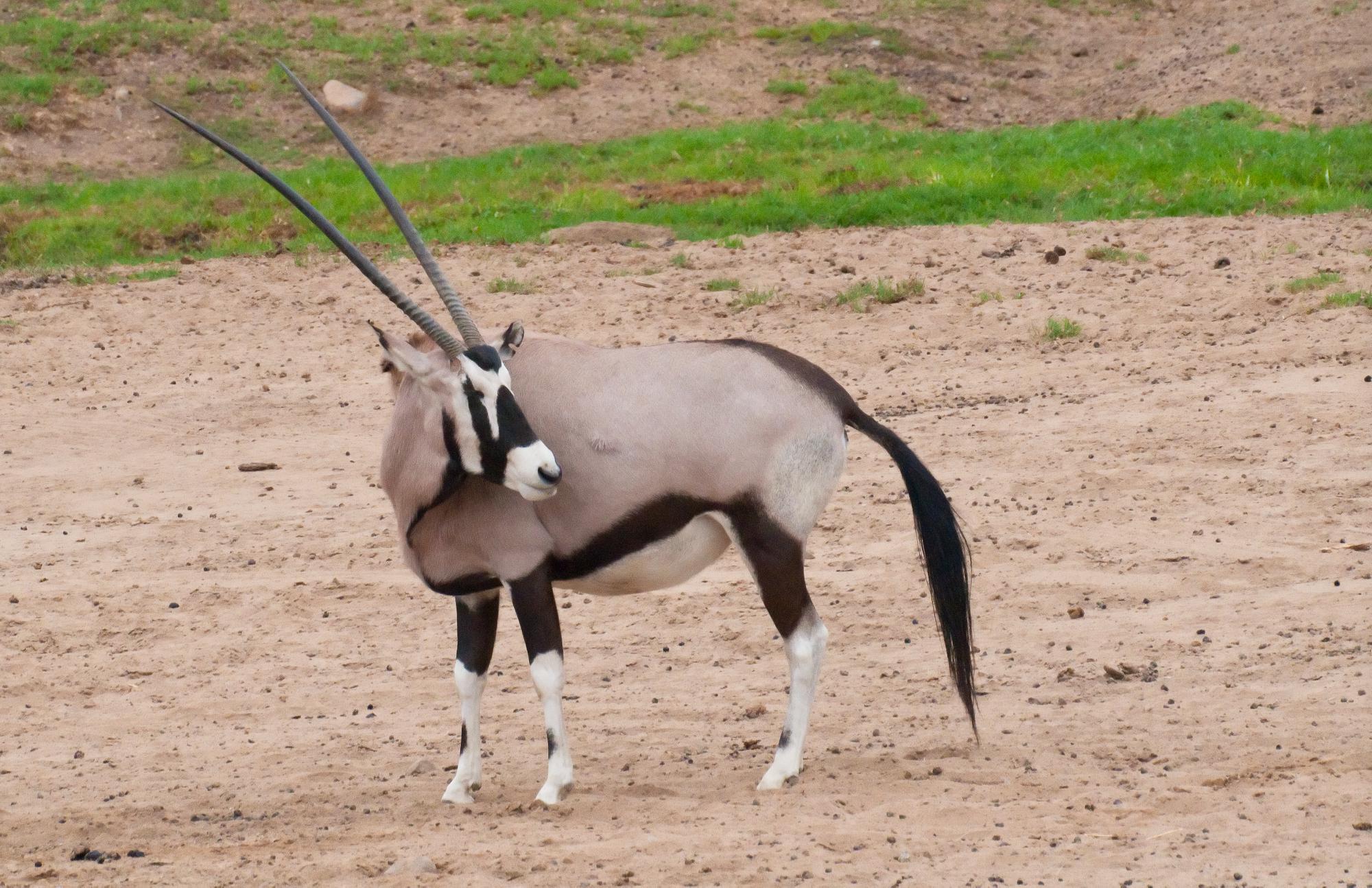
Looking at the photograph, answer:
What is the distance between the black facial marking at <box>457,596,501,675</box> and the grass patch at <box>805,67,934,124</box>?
58.0 ft

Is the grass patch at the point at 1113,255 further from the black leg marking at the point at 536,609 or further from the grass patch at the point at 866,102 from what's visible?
the grass patch at the point at 866,102

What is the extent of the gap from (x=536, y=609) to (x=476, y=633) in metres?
0.47

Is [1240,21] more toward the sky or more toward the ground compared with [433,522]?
more toward the ground

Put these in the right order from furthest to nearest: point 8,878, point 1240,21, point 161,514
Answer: point 1240,21 → point 161,514 → point 8,878

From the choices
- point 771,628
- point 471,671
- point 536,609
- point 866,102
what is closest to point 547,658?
point 536,609

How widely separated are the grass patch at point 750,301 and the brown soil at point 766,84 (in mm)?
8933

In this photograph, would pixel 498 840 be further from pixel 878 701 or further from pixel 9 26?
pixel 9 26

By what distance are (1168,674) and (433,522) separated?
119 inches

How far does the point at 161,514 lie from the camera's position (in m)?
10.5

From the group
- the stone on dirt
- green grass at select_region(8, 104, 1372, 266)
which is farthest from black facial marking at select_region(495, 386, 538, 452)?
the stone on dirt

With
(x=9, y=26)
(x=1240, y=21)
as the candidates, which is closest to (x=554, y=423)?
(x=9, y=26)

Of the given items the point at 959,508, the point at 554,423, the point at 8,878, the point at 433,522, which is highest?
the point at 554,423

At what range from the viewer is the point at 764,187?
18.0 m

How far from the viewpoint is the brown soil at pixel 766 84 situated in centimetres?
2216
